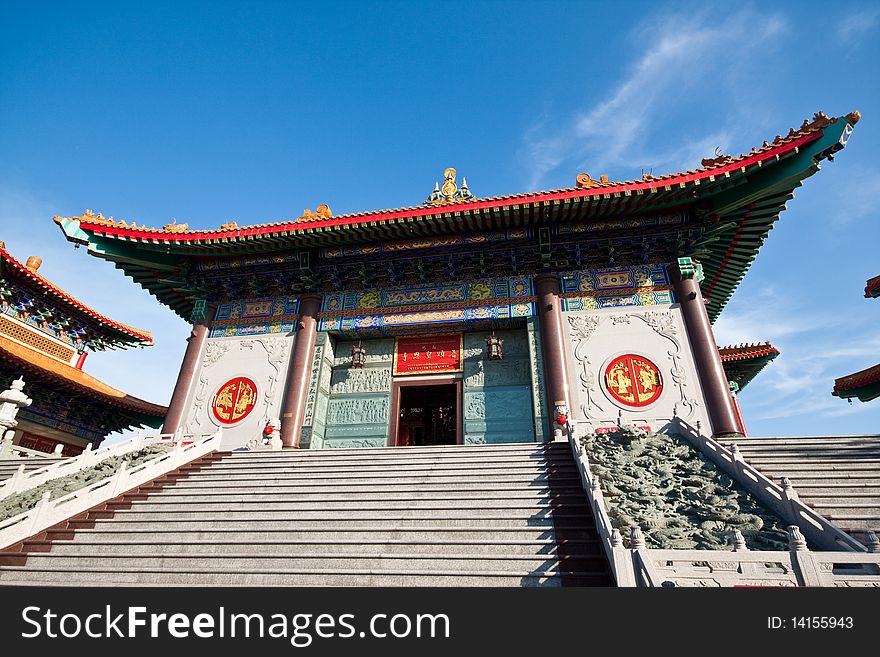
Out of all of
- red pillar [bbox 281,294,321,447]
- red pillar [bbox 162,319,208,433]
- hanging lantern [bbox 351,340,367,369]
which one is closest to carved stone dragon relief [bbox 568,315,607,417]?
hanging lantern [bbox 351,340,367,369]

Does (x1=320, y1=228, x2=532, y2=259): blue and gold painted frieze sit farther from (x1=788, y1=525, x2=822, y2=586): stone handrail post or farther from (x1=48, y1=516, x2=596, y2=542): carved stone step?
(x1=788, y1=525, x2=822, y2=586): stone handrail post

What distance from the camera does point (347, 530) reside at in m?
5.84

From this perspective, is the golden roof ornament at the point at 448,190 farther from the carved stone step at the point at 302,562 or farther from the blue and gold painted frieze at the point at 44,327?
the blue and gold painted frieze at the point at 44,327

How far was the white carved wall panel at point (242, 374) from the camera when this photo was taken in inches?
452

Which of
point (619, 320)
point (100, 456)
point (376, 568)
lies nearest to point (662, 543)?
point (376, 568)

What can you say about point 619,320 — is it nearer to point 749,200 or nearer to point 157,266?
point 749,200

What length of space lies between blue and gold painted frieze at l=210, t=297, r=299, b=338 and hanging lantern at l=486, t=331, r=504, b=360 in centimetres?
533

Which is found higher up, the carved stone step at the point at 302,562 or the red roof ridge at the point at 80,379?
the red roof ridge at the point at 80,379

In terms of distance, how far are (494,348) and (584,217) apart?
381 centimetres

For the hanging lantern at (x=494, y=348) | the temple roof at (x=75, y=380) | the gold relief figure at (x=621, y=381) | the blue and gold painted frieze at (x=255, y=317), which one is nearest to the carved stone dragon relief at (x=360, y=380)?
the blue and gold painted frieze at (x=255, y=317)

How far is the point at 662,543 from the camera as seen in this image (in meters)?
4.59

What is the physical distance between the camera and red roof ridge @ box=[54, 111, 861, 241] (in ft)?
29.8

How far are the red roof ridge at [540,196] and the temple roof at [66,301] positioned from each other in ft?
21.3
